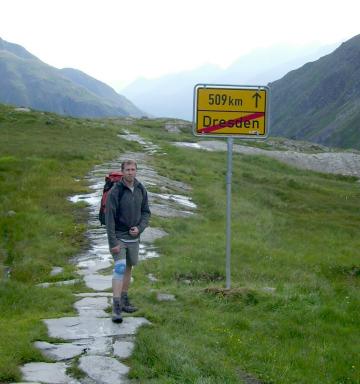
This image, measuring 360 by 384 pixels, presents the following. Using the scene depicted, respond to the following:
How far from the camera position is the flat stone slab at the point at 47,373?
6.54 meters

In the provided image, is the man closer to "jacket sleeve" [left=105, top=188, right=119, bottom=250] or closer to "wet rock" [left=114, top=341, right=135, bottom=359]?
"jacket sleeve" [left=105, top=188, right=119, bottom=250]

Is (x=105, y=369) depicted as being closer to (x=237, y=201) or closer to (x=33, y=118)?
(x=237, y=201)

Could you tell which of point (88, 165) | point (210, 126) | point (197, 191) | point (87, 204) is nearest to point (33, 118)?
point (88, 165)

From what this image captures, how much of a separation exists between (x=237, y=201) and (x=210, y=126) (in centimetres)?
1941

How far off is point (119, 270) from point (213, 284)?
330cm

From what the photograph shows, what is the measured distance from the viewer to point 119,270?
9.12 m

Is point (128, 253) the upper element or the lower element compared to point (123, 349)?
upper

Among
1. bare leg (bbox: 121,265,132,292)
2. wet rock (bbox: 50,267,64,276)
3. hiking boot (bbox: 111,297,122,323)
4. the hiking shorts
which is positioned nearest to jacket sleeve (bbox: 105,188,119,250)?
the hiking shorts

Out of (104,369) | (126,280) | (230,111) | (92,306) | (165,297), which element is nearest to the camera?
(104,369)

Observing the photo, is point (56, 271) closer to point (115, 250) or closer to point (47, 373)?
point (115, 250)

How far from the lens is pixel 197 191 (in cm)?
2922

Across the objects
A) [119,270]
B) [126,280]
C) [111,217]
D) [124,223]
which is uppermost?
[111,217]

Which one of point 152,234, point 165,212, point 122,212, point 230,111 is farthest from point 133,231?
point 165,212

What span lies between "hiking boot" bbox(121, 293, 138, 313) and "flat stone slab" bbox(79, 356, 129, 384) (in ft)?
6.74
